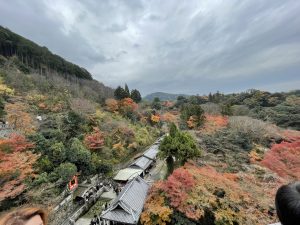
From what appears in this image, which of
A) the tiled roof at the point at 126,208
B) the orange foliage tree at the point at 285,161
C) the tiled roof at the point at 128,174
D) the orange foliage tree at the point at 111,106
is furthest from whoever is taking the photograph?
the orange foliage tree at the point at 111,106

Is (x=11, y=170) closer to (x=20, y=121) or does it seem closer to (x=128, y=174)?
(x=20, y=121)

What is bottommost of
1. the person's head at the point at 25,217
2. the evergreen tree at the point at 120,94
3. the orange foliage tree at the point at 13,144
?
the orange foliage tree at the point at 13,144

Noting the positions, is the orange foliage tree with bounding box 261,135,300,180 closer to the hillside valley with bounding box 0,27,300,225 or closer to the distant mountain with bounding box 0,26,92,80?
the hillside valley with bounding box 0,27,300,225

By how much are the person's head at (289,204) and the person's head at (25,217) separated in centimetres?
184

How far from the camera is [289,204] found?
3.76 ft

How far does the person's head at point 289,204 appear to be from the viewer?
1.11 metres

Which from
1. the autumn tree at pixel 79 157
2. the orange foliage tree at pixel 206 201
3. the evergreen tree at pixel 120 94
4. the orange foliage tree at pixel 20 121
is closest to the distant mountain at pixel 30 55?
the evergreen tree at pixel 120 94

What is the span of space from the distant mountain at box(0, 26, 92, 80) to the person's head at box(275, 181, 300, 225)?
4472 centimetres

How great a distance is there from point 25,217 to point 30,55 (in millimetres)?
49897

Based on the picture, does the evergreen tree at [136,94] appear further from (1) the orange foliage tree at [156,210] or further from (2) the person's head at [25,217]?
(2) the person's head at [25,217]

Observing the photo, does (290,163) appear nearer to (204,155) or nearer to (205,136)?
(204,155)

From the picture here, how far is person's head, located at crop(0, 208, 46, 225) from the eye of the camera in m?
1.69

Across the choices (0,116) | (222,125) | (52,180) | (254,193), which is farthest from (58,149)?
(222,125)

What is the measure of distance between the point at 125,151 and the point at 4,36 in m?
34.4
